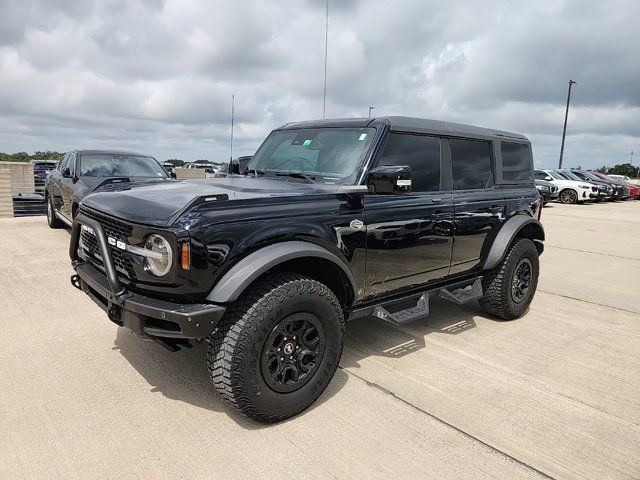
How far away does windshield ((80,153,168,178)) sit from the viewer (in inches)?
311

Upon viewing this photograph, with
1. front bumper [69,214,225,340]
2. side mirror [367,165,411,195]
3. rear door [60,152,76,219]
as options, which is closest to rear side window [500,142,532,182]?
side mirror [367,165,411,195]

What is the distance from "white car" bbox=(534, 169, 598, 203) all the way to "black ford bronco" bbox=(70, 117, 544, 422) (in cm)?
2034

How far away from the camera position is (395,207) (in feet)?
11.0

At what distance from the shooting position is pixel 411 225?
11.4ft

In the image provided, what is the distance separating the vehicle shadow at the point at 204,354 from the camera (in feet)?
9.83

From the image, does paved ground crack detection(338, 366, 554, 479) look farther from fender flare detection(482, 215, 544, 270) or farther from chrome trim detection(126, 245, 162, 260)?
fender flare detection(482, 215, 544, 270)

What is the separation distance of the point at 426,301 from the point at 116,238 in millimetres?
2291

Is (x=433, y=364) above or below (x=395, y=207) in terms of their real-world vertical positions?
below

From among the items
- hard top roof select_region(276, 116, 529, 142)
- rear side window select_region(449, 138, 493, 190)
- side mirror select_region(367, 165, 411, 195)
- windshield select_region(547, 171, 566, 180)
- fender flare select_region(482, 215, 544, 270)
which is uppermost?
windshield select_region(547, 171, 566, 180)

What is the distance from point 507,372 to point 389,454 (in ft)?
4.83

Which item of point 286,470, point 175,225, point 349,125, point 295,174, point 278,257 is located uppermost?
point 349,125

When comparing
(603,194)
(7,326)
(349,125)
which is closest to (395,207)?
(349,125)

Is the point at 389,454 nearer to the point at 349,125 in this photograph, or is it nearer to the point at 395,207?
the point at 395,207

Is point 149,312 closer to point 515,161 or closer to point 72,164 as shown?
point 515,161
